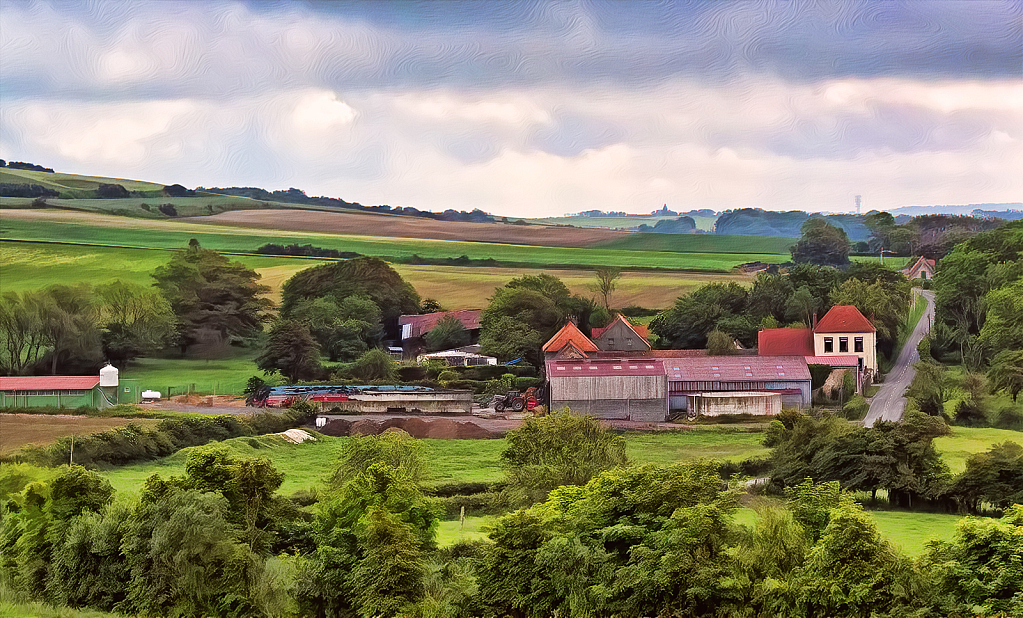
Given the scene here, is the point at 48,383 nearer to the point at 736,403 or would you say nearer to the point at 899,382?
the point at 736,403

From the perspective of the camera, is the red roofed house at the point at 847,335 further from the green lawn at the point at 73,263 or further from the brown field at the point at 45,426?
the brown field at the point at 45,426

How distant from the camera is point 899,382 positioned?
14258 millimetres

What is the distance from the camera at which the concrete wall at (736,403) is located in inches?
555

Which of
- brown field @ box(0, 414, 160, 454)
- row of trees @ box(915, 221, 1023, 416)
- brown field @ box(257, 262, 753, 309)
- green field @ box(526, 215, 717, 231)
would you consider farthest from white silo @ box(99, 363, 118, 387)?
row of trees @ box(915, 221, 1023, 416)

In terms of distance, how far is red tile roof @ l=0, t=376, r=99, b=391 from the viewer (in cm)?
1543

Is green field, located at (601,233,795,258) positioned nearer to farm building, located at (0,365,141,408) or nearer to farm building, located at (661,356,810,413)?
farm building, located at (661,356,810,413)

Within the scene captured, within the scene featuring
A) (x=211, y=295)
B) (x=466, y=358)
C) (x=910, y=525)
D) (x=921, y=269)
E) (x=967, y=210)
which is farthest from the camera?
(x=211, y=295)

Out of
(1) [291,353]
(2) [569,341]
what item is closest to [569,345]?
(2) [569,341]

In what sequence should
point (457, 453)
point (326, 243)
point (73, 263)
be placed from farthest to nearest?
1. point (73, 263)
2. point (326, 243)
3. point (457, 453)

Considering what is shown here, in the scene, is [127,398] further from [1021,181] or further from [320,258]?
[1021,181]

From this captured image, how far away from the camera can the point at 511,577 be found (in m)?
10.5

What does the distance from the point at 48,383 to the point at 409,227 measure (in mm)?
5240

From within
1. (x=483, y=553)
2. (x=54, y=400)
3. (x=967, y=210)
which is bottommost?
(x=483, y=553)

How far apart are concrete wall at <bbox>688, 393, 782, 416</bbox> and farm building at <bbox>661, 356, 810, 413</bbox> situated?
0.04 metres
